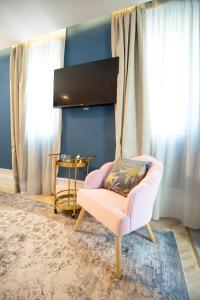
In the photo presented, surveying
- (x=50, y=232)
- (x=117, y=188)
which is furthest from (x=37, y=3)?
(x=50, y=232)

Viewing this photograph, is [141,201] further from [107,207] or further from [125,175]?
[125,175]

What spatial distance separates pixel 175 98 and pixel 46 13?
181 cm

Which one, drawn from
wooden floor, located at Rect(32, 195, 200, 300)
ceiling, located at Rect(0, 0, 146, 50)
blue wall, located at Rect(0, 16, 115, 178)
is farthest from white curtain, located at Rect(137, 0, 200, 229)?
blue wall, located at Rect(0, 16, 115, 178)

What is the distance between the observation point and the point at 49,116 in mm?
2779

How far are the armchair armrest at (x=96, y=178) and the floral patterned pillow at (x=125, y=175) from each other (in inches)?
2.3

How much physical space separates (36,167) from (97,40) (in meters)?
2.04

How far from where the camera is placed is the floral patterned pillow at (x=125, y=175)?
63.5 inches

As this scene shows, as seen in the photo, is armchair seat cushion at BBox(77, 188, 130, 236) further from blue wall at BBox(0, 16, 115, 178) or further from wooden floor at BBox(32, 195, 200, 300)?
blue wall at BBox(0, 16, 115, 178)

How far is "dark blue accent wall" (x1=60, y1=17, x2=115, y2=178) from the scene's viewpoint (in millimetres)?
2418

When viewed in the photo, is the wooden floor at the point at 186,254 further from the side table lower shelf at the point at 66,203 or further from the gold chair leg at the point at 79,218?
the side table lower shelf at the point at 66,203

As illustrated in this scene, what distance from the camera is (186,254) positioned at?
4.92 feet

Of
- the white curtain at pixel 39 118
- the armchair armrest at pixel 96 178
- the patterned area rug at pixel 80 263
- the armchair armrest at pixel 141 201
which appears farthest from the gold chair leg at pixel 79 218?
the white curtain at pixel 39 118

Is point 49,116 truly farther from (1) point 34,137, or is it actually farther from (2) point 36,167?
(2) point 36,167

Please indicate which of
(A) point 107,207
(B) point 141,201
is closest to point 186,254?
(B) point 141,201
